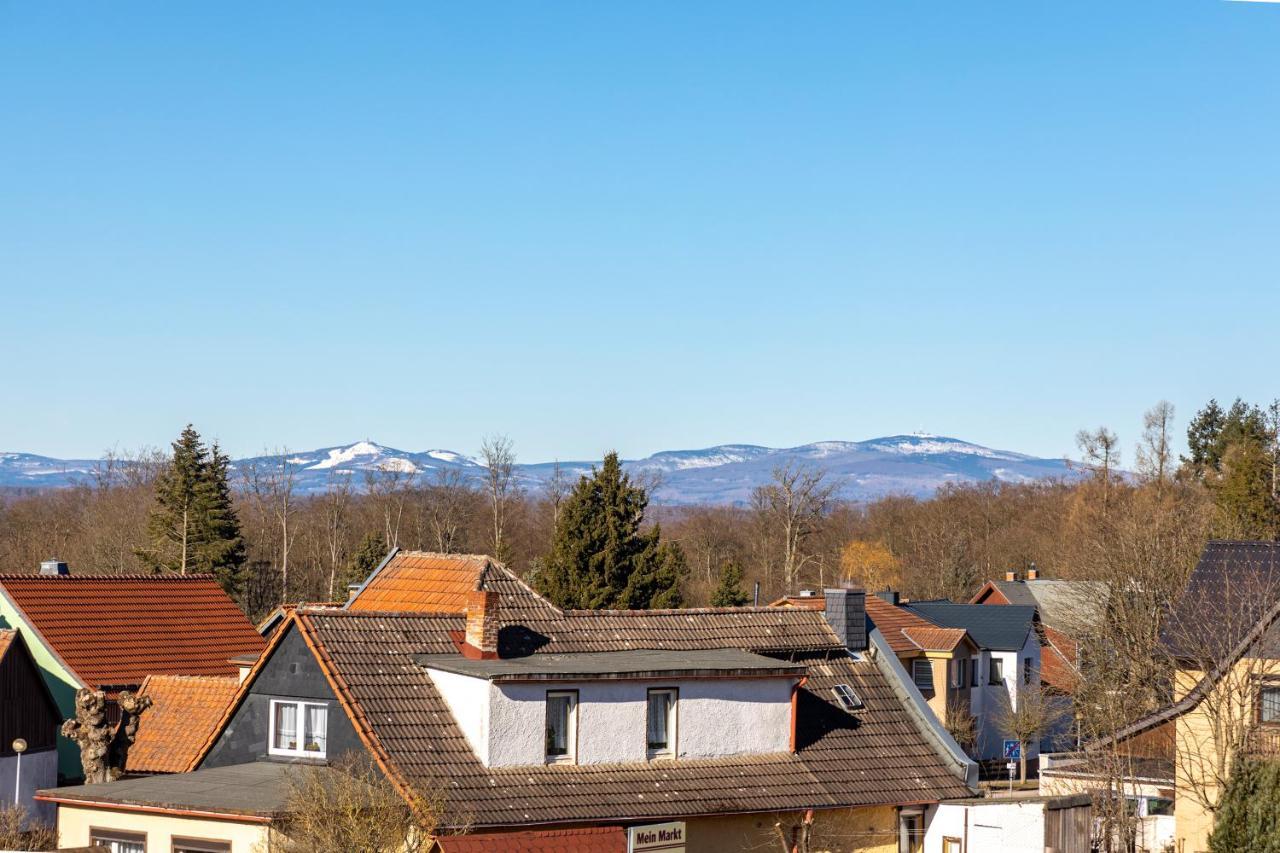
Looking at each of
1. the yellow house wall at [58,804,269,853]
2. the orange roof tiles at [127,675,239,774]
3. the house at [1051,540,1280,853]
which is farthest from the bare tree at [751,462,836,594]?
the yellow house wall at [58,804,269,853]

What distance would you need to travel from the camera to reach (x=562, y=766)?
25938mm

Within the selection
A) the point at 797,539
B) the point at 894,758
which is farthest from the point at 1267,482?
the point at 894,758

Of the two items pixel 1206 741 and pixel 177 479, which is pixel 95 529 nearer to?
pixel 177 479

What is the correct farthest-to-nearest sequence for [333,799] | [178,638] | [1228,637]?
[178,638] < [1228,637] < [333,799]

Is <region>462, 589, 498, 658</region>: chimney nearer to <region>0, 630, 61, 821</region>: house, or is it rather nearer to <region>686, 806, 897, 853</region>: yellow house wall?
<region>686, 806, 897, 853</region>: yellow house wall

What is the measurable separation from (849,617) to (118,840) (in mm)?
14502

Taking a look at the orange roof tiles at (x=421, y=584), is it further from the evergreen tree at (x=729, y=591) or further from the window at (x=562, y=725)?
the evergreen tree at (x=729, y=591)

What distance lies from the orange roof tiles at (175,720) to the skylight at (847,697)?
1159 centimetres

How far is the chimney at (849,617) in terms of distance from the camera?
32188mm

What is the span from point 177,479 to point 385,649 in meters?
51.8

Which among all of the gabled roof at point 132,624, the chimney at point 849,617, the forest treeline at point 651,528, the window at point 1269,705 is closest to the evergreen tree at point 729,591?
the forest treeline at point 651,528

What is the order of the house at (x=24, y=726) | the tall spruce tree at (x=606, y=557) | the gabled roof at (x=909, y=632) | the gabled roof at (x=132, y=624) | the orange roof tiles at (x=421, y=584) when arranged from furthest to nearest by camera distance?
the tall spruce tree at (x=606, y=557) < the gabled roof at (x=909, y=632) < the gabled roof at (x=132, y=624) < the orange roof tiles at (x=421, y=584) < the house at (x=24, y=726)

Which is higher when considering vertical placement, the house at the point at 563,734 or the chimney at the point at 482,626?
the chimney at the point at 482,626

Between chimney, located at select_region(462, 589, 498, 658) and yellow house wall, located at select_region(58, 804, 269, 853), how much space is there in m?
5.28
